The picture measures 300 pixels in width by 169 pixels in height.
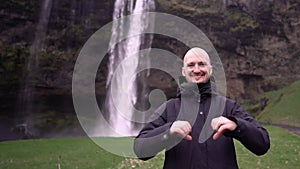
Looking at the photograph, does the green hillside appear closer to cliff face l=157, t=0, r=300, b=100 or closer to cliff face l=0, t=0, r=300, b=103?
cliff face l=157, t=0, r=300, b=100

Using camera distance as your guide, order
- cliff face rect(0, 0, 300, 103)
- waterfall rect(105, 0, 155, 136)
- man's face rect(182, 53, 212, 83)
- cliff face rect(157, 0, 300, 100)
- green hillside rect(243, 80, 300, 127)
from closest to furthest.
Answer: man's face rect(182, 53, 212, 83)
green hillside rect(243, 80, 300, 127)
cliff face rect(0, 0, 300, 103)
waterfall rect(105, 0, 155, 136)
cliff face rect(157, 0, 300, 100)

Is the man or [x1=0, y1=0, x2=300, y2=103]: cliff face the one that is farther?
[x1=0, y1=0, x2=300, y2=103]: cliff face

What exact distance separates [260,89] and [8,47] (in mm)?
36173

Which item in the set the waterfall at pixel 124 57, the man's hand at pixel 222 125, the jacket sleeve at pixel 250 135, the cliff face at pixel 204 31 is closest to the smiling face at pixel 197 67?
the jacket sleeve at pixel 250 135

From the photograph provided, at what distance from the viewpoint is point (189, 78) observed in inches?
90.8

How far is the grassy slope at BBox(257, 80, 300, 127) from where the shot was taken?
107 ft

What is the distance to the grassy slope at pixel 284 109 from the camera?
107 ft

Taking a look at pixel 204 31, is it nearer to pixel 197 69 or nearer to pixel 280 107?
pixel 280 107

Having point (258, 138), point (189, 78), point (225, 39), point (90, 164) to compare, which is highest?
point (225, 39)

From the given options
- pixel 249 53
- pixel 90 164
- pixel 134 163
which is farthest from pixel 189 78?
pixel 249 53

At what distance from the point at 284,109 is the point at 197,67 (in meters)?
35.7

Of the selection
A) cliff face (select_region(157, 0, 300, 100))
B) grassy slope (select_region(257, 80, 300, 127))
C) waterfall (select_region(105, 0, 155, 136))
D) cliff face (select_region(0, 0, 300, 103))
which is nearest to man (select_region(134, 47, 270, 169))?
grassy slope (select_region(257, 80, 300, 127))

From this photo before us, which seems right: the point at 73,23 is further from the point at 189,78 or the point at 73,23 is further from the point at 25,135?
the point at 189,78

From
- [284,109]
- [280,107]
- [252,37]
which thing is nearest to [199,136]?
[284,109]
